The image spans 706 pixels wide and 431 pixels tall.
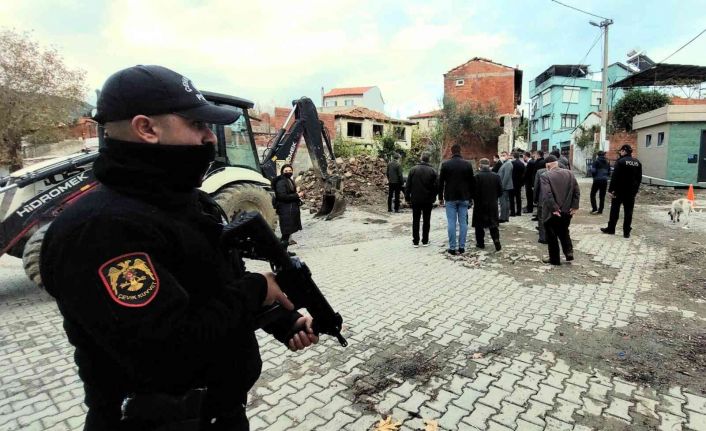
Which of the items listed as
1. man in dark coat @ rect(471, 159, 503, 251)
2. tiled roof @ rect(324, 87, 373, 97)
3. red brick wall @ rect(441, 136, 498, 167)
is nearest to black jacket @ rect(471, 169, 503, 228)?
man in dark coat @ rect(471, 159, 503, 251)

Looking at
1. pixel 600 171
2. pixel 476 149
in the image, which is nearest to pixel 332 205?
pixel 600 171

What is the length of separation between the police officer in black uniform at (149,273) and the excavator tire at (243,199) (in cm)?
572

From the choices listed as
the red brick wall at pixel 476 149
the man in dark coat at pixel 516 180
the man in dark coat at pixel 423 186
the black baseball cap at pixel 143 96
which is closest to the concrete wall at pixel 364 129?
the red brick wall at pixel 476 149

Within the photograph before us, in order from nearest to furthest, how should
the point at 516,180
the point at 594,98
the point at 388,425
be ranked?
the point at 388,425, the point at 516,180, the point at 594,98

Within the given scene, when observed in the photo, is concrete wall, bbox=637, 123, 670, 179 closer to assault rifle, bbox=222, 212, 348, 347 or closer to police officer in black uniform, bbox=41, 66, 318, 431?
assault rifle, bbox=222, 212, 348, 347

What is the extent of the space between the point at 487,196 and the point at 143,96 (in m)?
7.08

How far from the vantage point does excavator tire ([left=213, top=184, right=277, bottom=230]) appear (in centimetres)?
698

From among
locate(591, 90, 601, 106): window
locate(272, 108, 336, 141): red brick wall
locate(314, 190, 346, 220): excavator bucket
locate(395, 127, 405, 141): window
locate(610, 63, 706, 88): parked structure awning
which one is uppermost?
locate(591, 90, 601, 106): window

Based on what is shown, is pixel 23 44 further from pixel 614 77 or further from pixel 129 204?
pixel 614 77

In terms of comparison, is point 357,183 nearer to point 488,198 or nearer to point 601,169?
point 601,169

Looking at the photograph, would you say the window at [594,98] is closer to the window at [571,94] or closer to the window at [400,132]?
the window at [571,94]

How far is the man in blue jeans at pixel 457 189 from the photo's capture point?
736cm

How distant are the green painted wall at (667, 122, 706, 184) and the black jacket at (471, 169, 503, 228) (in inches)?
538

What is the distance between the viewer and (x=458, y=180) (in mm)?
7367
